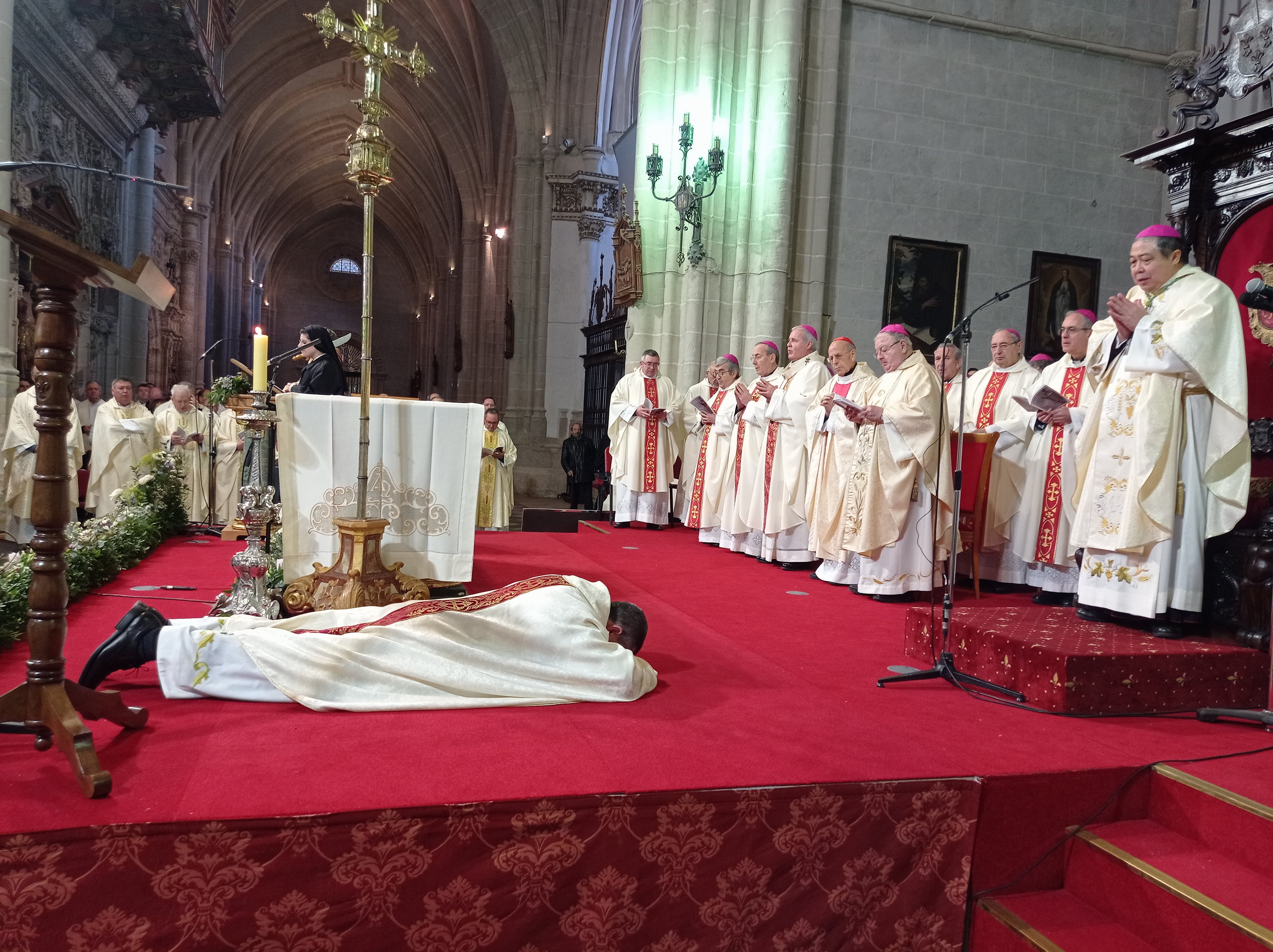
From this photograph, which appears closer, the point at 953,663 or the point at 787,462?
the point at 953,663

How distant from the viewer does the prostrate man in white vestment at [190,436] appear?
10.0 metres

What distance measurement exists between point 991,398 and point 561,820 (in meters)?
5.40

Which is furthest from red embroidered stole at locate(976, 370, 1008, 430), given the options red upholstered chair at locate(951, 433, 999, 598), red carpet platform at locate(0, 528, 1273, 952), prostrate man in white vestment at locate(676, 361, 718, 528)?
red carpet platform at locate(0, 528, 1273, 952)

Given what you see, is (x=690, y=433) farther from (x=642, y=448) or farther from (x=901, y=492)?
(x=901, y=492)

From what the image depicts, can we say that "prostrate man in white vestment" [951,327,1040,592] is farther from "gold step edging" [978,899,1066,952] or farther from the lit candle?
the lit candle

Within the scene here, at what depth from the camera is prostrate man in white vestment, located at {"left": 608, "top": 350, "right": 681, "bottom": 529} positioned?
9289 millimetres

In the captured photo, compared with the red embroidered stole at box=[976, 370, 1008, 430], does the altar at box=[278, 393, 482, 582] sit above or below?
below

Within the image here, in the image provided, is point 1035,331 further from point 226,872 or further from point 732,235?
point 226,872

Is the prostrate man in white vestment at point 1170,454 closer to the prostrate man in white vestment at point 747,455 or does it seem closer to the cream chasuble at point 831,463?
the cream chasuble at point 831,463

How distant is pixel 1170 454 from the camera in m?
3.91

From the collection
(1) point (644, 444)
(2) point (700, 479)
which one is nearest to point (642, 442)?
(1) point (644, 444)

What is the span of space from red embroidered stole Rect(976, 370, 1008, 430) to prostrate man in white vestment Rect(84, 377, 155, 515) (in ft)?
27.4

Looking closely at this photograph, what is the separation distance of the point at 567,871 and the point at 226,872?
0.82 metres

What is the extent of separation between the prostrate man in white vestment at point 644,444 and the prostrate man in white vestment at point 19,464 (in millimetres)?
5017
